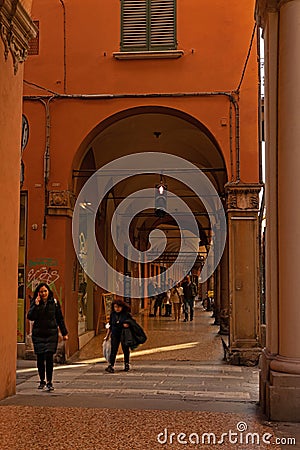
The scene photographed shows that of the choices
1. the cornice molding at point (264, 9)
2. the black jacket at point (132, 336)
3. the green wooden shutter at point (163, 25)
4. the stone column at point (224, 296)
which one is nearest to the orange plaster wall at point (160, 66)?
the green wooden shutter at point (163, 25)

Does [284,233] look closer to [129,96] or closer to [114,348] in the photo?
[114,348]

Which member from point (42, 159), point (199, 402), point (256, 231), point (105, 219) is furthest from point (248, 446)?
point (105, 219)

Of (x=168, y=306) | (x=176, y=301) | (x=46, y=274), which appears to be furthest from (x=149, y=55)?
(x=168, y=306)

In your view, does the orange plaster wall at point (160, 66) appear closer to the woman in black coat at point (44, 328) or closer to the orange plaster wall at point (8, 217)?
the woman in black coat at point (44, 328)

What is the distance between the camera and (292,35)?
6.78 metres

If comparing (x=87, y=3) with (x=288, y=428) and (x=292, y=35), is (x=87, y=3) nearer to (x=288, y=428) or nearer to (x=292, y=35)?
(x=292, y=35)

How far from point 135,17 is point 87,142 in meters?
2.65

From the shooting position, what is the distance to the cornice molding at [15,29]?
771cm

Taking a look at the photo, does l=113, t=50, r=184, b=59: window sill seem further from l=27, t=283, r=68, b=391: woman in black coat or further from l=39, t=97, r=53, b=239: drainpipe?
l=27, t=283, r=68, b=391: woman in black coat

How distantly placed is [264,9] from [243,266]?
623cm

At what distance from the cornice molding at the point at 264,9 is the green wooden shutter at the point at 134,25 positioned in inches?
228

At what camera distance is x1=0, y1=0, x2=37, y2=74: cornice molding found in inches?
304

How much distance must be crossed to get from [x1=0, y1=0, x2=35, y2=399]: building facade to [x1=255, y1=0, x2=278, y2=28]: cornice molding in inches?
109

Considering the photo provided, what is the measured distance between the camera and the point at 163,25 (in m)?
13.3
